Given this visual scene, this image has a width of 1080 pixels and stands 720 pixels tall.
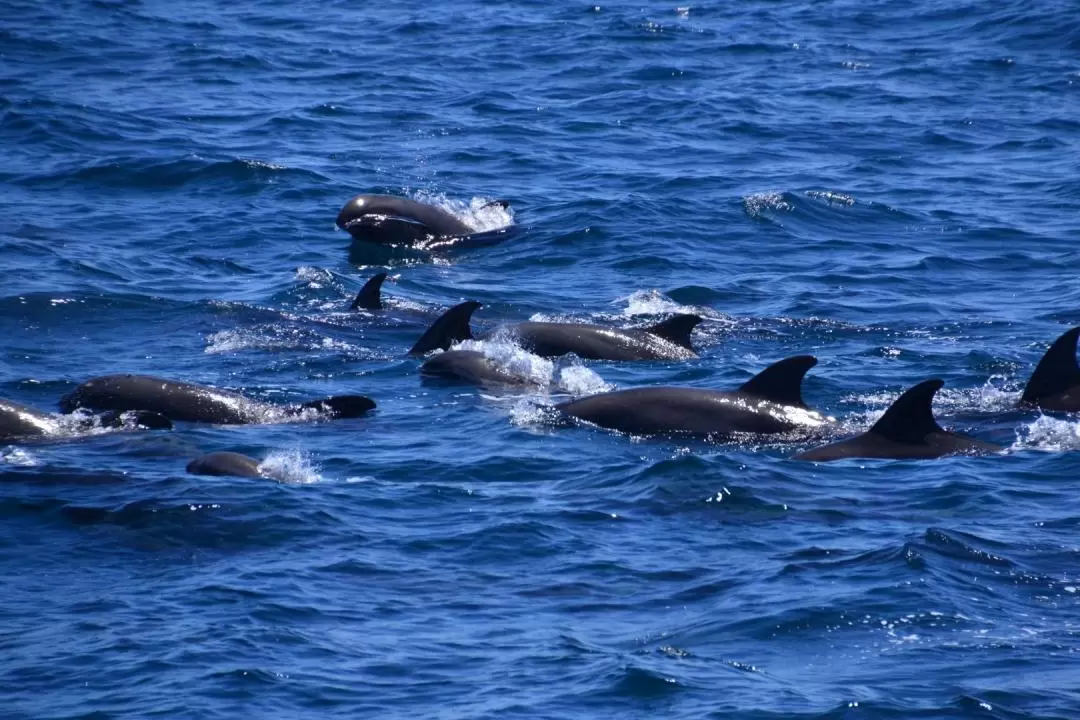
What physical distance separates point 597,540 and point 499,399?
442cm

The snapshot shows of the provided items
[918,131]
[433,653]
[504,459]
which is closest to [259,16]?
[918,131]

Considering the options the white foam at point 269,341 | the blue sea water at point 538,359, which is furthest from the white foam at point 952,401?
the white foam at point 269,341

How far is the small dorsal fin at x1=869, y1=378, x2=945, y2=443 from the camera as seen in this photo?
14375 mm

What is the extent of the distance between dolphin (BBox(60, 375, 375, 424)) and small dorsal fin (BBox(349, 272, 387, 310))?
399 centimetres

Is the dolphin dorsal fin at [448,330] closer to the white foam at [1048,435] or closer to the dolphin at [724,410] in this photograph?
the dolphin at [724,410]

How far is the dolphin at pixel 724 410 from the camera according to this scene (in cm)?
1507

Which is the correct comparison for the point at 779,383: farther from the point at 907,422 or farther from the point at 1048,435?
the point at 1048,435

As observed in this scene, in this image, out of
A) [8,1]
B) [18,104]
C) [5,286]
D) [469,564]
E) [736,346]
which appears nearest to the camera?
[469,564]

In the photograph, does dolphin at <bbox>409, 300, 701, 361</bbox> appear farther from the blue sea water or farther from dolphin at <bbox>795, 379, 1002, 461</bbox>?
dolphin at <bbox>795, 379, 1002, 461</bbox>

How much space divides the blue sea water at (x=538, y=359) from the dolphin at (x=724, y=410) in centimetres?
30

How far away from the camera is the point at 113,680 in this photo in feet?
33.1

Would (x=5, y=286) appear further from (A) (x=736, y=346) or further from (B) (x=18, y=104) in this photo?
(B) (x=18, y=104)

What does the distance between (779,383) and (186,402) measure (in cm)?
516

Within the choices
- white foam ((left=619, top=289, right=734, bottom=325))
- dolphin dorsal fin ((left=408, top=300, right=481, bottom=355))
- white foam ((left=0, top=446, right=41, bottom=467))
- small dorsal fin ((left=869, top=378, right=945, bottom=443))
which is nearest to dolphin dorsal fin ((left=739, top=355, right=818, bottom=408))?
small dorsal fin ((left=869, top=378, right=945, bottom=443))
